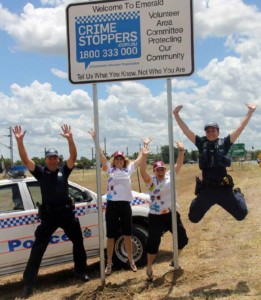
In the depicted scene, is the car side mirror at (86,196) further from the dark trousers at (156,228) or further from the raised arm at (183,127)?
the raised arm at (183,127)

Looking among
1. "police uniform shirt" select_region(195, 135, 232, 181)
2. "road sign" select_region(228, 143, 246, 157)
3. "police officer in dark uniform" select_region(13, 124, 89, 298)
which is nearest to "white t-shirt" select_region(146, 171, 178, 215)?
"police uniform shirt" select_region(195, 135, 232, 181)

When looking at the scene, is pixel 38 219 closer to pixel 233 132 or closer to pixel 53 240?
pixel 53 240

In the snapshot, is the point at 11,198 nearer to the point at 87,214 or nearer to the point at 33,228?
the point at 33,228

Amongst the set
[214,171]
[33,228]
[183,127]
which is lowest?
[33,228]

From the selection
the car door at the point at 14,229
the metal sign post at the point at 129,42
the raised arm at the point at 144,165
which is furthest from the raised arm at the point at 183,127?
the car door at the point at 14,229

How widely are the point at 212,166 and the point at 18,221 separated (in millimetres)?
3001

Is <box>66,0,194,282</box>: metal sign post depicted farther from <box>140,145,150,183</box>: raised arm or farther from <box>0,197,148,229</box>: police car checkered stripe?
<box>0,197,148,229</box>: police car checkered stripe

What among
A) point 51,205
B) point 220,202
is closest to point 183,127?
point 220,202

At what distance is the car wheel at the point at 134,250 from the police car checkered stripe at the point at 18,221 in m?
1.36

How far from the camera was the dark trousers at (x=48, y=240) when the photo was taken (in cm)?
702

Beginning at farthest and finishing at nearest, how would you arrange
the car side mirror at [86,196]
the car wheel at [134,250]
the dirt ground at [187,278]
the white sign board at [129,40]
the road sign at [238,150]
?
the road sign at [238,150] < the car wheel at [134,250] < the car side mirror at [86,196] < the white sign board at [129,40] < the dirt ground at [187,278]

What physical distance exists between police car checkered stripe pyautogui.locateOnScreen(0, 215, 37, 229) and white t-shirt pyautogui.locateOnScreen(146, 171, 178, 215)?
Result: 1.88m

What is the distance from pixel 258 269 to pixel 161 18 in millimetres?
3568

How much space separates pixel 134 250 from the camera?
26.3ft
